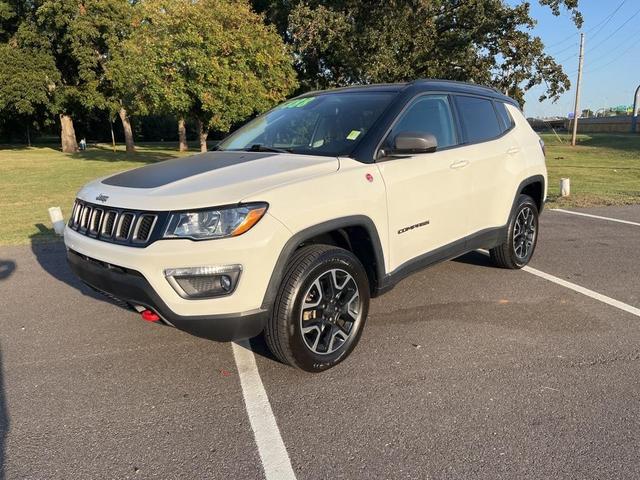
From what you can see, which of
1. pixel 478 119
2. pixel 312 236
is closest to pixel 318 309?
pixel 312 236

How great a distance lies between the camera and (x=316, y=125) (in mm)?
4203

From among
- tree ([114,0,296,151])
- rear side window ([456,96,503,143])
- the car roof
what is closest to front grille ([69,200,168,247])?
the car roof

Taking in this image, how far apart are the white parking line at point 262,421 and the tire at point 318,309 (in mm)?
264

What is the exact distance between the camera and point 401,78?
2119 cm

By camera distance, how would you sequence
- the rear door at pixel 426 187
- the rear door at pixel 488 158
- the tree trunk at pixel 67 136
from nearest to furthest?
1. the rear door at pixel 426 187
2. the rear door at pixel 488 158
3. the tree trunk at pixel 67 136

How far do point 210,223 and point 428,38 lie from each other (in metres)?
20.4

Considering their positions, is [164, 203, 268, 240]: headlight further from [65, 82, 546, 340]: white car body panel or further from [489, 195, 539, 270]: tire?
[489, 195, 539, 270]: tire

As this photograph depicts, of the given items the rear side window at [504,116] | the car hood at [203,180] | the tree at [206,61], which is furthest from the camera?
the tree at [206,61]

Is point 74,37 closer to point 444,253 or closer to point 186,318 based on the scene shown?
point 444,253

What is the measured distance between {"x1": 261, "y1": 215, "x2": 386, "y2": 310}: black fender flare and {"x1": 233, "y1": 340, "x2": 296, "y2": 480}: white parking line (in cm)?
59

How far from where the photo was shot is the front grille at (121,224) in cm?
290

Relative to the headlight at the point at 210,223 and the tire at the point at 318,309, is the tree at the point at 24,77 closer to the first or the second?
the headlight at the point at 210,223

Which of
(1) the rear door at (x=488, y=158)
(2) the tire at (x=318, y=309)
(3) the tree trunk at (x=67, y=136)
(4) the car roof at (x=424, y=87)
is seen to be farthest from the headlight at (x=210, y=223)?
(3) the tree trunk at (x=67, y=136)

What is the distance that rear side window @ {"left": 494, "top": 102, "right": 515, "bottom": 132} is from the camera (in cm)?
522
